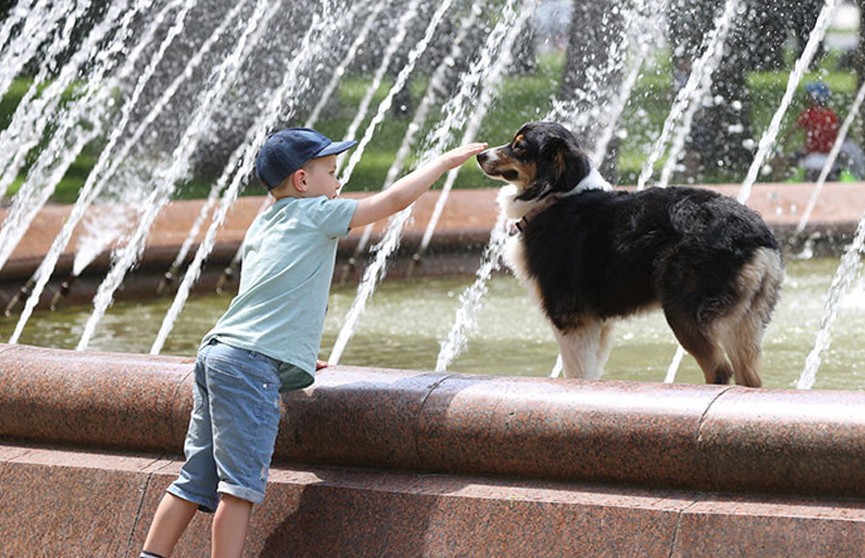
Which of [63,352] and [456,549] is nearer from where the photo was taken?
[456,549]

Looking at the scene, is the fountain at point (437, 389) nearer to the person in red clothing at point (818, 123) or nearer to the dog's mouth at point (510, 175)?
the person in red clothing at point (818, 123)

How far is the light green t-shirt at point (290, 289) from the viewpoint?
4.21 meters

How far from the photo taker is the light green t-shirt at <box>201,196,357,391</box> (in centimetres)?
421

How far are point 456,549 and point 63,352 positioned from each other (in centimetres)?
159

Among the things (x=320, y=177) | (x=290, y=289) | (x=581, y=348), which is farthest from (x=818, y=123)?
(x=290, y=289)

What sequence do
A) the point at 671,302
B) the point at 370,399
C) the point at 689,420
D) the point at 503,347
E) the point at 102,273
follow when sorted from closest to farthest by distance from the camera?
the point at 689,420 < the point at 370,399 < the point at 671,302 < the point at 503,347 < the point at 102,273

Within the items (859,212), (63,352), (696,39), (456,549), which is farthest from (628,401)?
(696,39)

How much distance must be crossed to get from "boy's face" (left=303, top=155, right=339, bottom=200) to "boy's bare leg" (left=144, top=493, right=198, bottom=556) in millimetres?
968

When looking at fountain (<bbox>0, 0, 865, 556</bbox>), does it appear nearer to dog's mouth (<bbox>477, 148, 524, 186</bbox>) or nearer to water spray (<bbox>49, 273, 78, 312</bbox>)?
water spray (<bbox>49, 273, 78, 312</bbox>)

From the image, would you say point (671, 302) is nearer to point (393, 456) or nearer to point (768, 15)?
point (393, 456)

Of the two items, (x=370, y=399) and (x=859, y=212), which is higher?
(x=370, y=399)

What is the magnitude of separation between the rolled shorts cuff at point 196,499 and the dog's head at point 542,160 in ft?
5.39

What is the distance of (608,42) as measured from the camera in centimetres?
1717

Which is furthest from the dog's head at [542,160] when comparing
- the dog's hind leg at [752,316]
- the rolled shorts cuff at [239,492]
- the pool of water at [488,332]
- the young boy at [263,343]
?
the pool of water at [488,332]
